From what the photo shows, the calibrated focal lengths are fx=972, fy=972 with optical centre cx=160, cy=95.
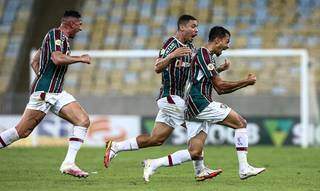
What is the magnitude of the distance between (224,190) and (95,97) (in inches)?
548

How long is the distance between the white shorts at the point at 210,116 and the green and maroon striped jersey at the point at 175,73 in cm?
60

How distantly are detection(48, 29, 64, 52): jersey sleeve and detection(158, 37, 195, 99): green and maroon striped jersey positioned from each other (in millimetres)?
1326

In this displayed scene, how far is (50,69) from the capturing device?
41.5 feet

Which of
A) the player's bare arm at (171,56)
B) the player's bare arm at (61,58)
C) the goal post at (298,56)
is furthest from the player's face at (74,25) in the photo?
the goal post at (298,56)

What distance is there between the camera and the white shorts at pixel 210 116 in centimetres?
1209

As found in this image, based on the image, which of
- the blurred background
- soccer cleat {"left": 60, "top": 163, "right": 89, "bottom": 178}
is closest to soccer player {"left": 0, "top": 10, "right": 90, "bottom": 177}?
soccer cleat {"left": 60, "top": 163, "right": 89, "bottom": 178}

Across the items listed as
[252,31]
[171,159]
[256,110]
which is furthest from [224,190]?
[252,31]

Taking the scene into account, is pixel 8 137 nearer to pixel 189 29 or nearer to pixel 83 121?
pixel 83 121

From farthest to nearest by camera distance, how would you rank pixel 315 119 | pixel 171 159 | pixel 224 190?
pixel 315 119
pixel 171 159
pixel 224 190

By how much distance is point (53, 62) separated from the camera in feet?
40.9

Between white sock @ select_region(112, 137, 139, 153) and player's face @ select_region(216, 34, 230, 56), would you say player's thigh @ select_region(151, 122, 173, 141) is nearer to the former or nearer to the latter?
white sock @ select_region(112, 137, 139, 153)

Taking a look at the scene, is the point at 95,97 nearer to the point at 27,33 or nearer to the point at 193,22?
the point at 27,33

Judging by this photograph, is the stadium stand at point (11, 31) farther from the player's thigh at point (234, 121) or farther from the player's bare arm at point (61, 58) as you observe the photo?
the player's thigh at point (234, 121)

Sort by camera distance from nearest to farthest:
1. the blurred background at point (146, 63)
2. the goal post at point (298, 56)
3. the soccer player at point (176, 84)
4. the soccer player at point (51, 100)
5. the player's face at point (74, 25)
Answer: the soccer player at point (176, 84) < the soccer player at point (51, 100) < the player's face at point (74, 25) < the goal post at point (298, 56) < the blurred background at point (146, 63)
